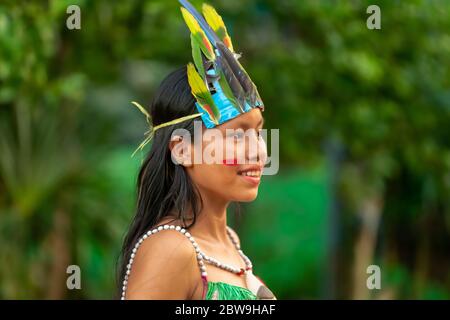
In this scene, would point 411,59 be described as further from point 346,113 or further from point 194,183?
point 194,183

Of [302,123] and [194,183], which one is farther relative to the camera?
[302,123]

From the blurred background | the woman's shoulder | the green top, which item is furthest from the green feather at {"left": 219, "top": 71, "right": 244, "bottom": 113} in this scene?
Answer: the blurred background

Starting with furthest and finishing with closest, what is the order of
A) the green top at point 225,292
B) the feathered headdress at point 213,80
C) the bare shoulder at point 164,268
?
the feathered headdress at point 213,80, the green top at point 225,292, the bare shoulder at point 164,268

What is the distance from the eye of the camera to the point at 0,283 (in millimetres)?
7262

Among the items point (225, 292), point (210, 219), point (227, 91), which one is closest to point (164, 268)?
point (225, 292)

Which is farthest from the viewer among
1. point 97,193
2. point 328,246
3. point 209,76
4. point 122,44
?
point 328,246

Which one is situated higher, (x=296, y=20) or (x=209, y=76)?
(x=296, y=20)

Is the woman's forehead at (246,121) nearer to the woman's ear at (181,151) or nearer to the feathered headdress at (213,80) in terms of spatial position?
the feathered headdress at (213,80)

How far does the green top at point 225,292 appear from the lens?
101 inches

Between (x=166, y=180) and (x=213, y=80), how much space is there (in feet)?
1.17

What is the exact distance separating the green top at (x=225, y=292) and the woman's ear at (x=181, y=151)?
1.29 ft

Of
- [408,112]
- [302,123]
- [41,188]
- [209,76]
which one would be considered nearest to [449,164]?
[408,112]

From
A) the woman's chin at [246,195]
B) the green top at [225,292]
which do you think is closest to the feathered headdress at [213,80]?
the woman's chin at [246,195]

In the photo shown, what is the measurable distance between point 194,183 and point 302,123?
18.0ft
